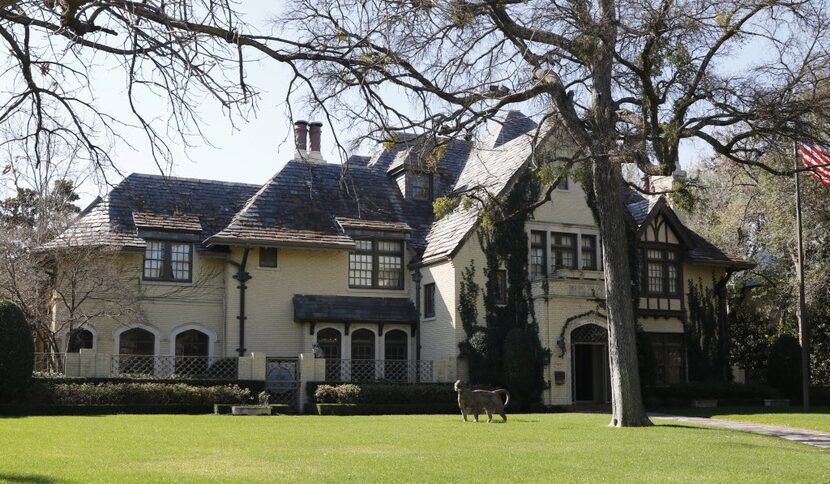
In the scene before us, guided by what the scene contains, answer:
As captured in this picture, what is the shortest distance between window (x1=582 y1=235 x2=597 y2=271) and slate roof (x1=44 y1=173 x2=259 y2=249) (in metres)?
12.7

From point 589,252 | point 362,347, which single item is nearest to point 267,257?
point 362,347

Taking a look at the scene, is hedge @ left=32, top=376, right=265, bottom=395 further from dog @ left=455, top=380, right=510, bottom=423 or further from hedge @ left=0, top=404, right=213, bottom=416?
dog @ left=455, top=380, right=510, bottom=423

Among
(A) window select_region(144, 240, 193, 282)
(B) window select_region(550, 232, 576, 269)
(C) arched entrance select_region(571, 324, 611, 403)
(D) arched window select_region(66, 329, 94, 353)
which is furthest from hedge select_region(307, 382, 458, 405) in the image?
(D) arched window select_region(66, 329, 94, 353)

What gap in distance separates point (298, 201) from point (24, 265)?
371 inches

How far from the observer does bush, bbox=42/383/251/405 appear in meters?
23.3

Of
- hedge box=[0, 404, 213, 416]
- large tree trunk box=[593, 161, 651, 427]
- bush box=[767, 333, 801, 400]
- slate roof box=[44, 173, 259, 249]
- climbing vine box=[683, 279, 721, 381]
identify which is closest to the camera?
large tree trunk box=[593, 161, 651, 427]

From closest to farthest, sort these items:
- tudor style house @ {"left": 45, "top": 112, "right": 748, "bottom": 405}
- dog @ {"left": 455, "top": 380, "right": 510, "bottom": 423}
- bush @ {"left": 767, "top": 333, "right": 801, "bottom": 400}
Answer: dog @ {"left": 455, "top": 380, "right": 510, "bottom": 423}
tudor style house @ {"left": 45, "top": 112, "right": 748, "bottom": 405}
bush @ {"left": 767, "top": 333, "right": 801, "bottom": 400}

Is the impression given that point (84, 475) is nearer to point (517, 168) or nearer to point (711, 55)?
point (711, 55)

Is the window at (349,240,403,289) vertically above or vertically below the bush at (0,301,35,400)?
above

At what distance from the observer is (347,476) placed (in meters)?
10.4

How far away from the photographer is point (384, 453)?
13.1 metres

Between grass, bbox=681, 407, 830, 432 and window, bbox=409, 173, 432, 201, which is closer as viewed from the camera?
grass, bbox=681, 407, 830, 432

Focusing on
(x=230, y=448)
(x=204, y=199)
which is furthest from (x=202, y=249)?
(x=230, y=448)

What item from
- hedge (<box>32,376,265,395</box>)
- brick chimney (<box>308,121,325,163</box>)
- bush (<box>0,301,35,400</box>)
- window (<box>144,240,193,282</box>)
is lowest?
hedge (<box>32,376,265,395</box>)
